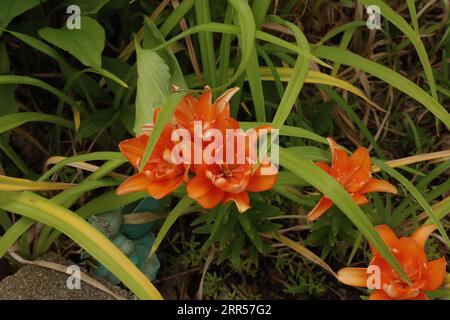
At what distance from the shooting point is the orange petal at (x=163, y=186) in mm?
844

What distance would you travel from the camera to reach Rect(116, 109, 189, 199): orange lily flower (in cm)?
85

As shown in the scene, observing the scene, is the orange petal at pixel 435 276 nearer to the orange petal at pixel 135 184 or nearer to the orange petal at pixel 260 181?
the orange petal at pixel 260 181

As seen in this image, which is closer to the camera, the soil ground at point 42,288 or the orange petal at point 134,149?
the orange petal at point 134,149

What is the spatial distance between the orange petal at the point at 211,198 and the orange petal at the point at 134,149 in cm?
10

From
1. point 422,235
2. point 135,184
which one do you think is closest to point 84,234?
point 135,184

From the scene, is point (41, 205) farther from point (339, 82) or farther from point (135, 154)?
point (339, 82)

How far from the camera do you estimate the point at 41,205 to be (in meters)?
0.98

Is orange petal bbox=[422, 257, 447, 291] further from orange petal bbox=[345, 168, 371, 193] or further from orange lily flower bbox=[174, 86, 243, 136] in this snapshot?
orange lily flower bbox=[174, 86, 243, 136]

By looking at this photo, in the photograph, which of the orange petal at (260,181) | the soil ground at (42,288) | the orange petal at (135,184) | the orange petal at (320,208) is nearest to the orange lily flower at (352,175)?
the orange petal at (320,208)

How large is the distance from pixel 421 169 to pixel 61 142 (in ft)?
2.27

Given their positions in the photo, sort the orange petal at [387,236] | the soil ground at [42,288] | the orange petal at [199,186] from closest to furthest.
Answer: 1. the orange petal at [199,186]
2. the orange petal at [387,236]
3. the soil ground at [42,288]

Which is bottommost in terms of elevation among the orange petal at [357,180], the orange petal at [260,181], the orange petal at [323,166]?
the orange petal at [260,181]

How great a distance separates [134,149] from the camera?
0.88 meters
